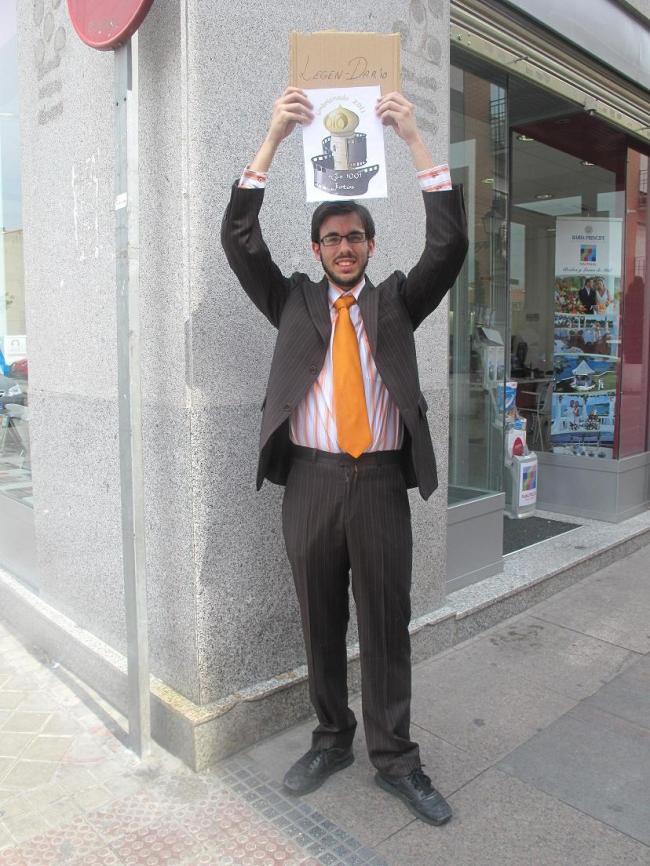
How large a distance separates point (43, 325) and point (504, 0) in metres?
3.19

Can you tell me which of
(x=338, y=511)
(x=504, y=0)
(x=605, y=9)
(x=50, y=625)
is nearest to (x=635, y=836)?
(x=338, y=511)

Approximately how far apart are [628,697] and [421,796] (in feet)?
4.60

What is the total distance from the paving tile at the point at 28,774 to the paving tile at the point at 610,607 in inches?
112

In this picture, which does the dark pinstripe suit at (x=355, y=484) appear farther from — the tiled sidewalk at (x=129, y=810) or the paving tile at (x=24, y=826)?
the paving tile at (x=24, y=826)

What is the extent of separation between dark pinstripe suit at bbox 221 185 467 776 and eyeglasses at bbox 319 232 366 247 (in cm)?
17

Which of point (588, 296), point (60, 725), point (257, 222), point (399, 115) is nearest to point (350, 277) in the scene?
point (257, 222)

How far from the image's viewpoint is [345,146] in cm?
236

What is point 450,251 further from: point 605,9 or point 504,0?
point 605,9

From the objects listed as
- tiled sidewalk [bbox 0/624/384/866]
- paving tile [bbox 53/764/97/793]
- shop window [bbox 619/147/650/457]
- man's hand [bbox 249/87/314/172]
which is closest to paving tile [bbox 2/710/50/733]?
tiled sidewalk [bbox 0/624/384/866]

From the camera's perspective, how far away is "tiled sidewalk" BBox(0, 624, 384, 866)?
243 centimetres

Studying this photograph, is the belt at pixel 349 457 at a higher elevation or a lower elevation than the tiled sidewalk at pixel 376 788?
higher

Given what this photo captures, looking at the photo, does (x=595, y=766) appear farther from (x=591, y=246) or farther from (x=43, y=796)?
(x=591, y=246)

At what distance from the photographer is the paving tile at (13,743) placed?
120 inches

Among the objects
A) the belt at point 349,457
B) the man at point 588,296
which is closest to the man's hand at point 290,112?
the belt at point 349,457
